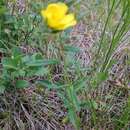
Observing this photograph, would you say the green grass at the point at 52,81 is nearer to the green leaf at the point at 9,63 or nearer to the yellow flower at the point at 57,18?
the green leaf at the point at 9,63

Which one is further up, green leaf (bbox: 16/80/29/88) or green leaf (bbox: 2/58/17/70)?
green leaf (bbox: 2/58/17/70)

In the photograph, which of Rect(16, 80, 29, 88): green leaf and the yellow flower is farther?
Rect(16, 80, 29, 88): green leaf

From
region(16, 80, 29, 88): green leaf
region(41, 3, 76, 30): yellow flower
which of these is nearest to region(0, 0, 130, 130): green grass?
region(16, 80, 29, 88): green leaf

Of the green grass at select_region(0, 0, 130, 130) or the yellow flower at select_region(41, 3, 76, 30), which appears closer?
the yellow flower at select_region(41, 3, 76, 30)

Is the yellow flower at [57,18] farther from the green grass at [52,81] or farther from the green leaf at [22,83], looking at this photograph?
the green leaf at [22,83]

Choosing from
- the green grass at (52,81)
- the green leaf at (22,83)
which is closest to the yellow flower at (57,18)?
the green grass at (52,81)

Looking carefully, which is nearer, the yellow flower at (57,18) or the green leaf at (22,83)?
the yellow flower at (57,18)

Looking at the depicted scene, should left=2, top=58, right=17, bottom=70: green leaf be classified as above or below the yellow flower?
below

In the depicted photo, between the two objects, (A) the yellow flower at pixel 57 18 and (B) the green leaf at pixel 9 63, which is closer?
(A) the yellow flower at pixel 57 18

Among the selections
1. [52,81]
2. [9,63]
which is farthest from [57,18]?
[52,81]

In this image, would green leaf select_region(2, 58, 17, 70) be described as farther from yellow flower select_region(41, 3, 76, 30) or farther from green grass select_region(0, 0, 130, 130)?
yellow flower select_region(41, 3, 76, 30)

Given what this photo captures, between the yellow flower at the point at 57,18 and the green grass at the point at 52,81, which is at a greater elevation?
the yellow flower at the point at 57,18

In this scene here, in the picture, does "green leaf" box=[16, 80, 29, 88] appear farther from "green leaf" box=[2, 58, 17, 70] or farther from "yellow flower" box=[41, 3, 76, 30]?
"yellow flower" box=[41, 3, 76, 30]
